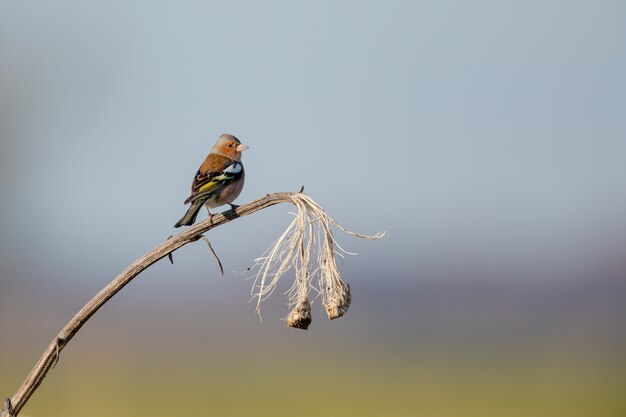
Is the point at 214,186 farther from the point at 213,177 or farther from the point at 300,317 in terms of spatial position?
the point at 300,317

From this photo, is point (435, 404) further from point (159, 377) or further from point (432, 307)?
point (432, 307)

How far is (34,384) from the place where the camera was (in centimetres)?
360

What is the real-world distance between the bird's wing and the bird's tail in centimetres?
7

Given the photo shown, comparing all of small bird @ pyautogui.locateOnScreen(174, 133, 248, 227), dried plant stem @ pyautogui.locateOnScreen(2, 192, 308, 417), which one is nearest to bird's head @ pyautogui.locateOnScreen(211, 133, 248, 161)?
small bird @ pyautogui.locateOnScreen(174, 133, 248, 227)

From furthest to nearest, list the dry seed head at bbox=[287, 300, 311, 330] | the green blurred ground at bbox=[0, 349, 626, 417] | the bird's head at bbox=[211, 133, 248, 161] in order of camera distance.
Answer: the green blurred ground at bbox=[0, 349, 626, 417] → the bird's head at bbox=[211, 133, 248, 161] → the dry seed head at bbox=[287, 300, 311, 330]

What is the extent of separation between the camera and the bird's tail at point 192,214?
831cm

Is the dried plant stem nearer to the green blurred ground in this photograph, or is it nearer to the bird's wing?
the bird's wing

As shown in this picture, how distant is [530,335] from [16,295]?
109 feet

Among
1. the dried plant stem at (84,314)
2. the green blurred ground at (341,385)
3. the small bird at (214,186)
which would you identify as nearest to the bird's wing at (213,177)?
the small bird at (214,186)

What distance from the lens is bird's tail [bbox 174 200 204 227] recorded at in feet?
27.3

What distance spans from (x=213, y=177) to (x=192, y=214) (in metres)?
0.39

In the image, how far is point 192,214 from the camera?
8.39m

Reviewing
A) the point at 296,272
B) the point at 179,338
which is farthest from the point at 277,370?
the point at 296,272

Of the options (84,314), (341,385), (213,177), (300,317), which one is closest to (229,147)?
(213,177)
